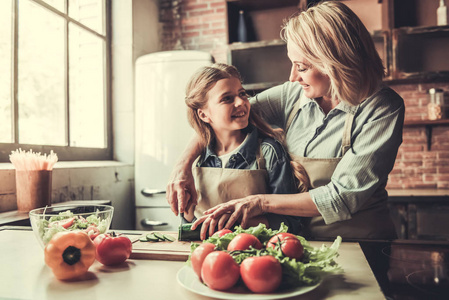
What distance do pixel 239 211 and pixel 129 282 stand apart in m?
0.48

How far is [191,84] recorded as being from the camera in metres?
1.71

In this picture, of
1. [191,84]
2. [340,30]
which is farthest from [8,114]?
[340,30]

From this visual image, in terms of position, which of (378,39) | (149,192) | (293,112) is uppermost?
(378,39)

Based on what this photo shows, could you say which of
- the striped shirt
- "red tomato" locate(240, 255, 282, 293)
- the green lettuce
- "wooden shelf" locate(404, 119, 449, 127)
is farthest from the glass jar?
"red tomato" locate(240, 255, 282, 293)

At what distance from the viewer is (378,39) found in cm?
327

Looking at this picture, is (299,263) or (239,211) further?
(239,211)

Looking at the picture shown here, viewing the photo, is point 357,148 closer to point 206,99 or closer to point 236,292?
point 206,99

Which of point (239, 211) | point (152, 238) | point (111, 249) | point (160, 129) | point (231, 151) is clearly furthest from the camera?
point (160, 129)

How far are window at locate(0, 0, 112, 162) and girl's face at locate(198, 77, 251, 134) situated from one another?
4.29 feet

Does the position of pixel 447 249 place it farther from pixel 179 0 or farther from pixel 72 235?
pixel 179 0

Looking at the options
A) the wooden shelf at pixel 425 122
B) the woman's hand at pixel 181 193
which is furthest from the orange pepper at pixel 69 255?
the wooden shelf at pixel 425 122

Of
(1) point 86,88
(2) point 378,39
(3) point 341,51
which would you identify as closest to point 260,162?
(3) point 341,51

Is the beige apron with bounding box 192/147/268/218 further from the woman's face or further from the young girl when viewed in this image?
the woman's face

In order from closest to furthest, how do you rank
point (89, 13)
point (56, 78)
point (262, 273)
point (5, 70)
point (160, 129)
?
point (262, 273) → point (5, 70) → point (56, 78) → point (160, 129) → point (89, 13)
